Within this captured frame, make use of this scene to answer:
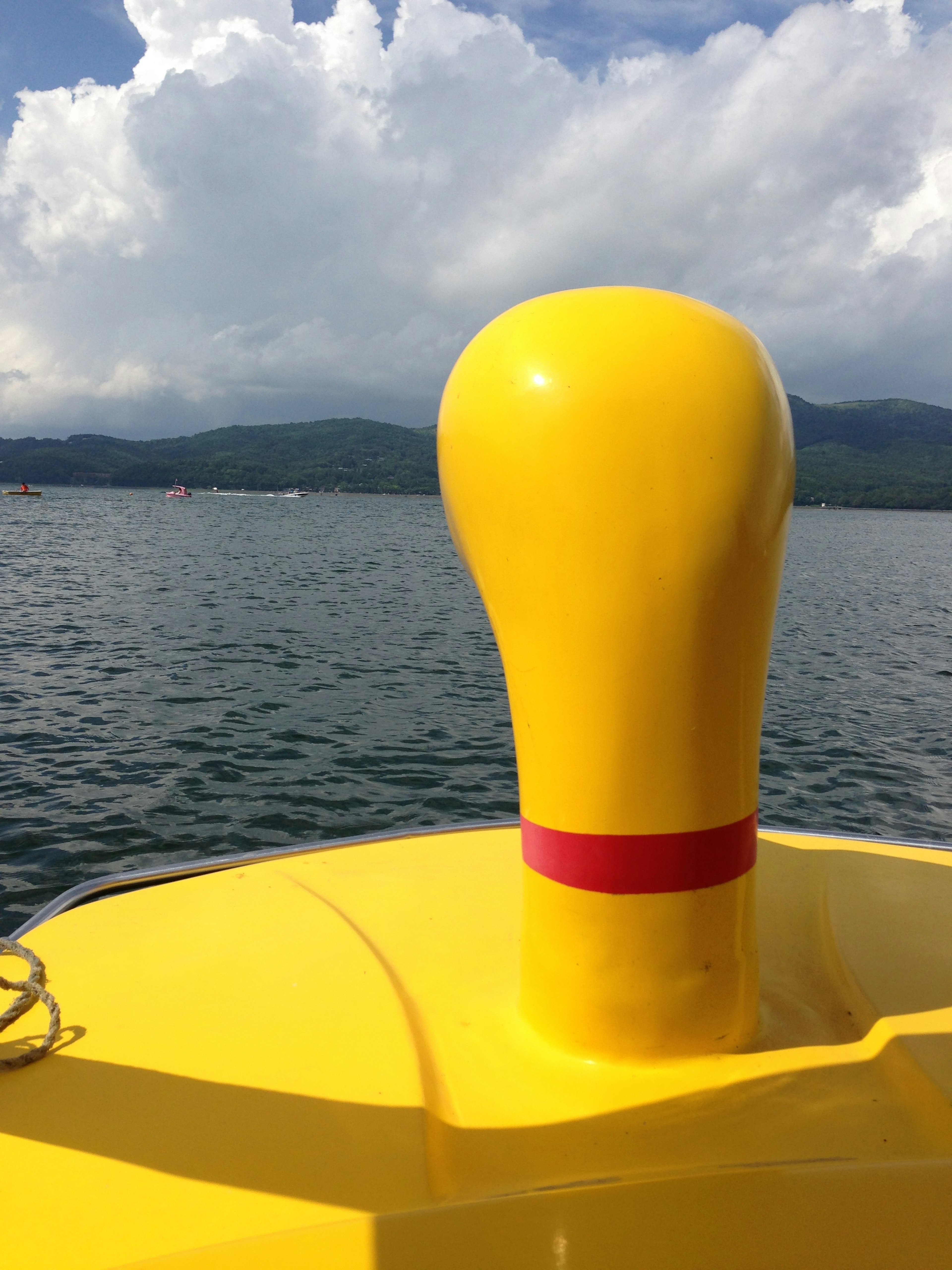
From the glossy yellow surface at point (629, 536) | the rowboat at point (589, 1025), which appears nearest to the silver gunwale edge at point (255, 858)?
the rowboat at point (589, 1025)

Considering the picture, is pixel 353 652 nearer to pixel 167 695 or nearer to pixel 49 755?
pixel 167 695

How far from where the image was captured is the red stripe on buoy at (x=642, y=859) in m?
1.53

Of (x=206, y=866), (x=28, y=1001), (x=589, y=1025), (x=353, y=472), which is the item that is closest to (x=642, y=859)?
(x=589, y=1025)

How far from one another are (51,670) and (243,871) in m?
12.2

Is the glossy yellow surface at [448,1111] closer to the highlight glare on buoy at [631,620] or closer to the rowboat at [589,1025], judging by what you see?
the rowboat at [589,1025]

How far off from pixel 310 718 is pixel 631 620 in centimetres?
978

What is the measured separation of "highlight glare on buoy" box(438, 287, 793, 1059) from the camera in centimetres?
142

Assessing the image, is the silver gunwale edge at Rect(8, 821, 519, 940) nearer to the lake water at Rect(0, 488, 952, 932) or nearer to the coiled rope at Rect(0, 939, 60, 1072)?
the coiled rope at Rect(0, 939, 60, 1072)

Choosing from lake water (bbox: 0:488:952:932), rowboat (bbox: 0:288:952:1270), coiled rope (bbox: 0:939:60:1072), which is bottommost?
lake water (bbox: 0:488:952:932)

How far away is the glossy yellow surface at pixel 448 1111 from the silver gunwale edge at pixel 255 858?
63 cm

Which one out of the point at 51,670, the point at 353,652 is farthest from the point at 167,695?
the point at 353,652

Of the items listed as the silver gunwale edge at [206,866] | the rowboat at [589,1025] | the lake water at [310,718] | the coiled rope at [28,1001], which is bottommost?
the lake water at [310,718]

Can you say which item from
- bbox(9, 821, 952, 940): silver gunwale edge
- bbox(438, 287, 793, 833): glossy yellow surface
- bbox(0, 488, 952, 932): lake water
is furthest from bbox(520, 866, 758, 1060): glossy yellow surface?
bbox(0, 488, 952, 932): lake water

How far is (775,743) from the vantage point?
1073 centimetres
